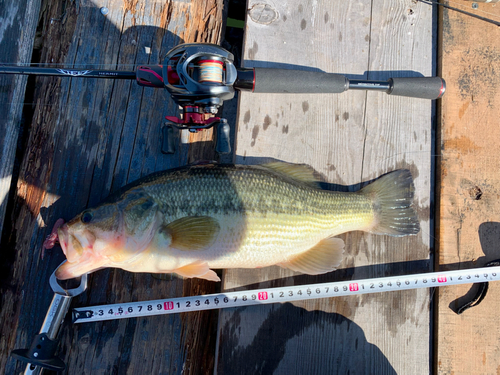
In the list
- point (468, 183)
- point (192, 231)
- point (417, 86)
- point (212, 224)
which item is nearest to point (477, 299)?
point (468, 183)

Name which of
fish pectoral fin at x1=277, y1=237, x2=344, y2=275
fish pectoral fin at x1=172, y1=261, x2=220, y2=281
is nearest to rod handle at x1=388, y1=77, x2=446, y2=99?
fish pectoral fin at x1=277, y1=237, x2=344, y2=275

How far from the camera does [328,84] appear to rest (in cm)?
232

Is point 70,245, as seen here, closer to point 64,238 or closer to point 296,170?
point 64,238

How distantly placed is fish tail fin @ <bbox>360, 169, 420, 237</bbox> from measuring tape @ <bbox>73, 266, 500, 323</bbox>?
38cm

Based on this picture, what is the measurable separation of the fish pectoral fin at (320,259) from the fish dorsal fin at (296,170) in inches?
18.4

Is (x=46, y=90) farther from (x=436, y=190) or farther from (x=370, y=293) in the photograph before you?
(x=436, y=190)

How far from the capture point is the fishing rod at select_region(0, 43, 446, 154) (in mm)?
1923

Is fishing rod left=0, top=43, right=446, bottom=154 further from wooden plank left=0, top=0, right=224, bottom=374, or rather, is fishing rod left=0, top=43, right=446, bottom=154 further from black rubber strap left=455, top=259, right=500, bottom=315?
black rubber strap left=455, top=259, right=500, bottom=315

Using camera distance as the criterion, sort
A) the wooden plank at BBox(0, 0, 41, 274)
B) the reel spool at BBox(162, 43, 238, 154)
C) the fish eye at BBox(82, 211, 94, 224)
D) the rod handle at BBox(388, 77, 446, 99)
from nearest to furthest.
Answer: the reel spool at BBox(162, 43, 238, 154), the fish eye at BBox(82, 211, 94, 224), the rod handle at BBox(388, 77, 446, 99), the wooden plank at BBox(0, 0, 41, 274)

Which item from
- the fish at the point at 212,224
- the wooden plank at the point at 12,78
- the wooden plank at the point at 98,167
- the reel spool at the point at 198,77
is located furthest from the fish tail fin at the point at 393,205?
the wooden plank at the point at 12,78

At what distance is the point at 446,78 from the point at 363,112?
77 centimetres

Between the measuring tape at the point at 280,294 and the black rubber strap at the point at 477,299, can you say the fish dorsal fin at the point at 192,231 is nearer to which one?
the measuring tape at the point at 280,294

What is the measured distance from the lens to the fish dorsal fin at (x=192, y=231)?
2.00 m

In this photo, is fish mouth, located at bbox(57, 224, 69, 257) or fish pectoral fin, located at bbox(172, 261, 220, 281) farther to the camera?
fish pectoral fin, located at bbox(172, 261, 220, 281)
